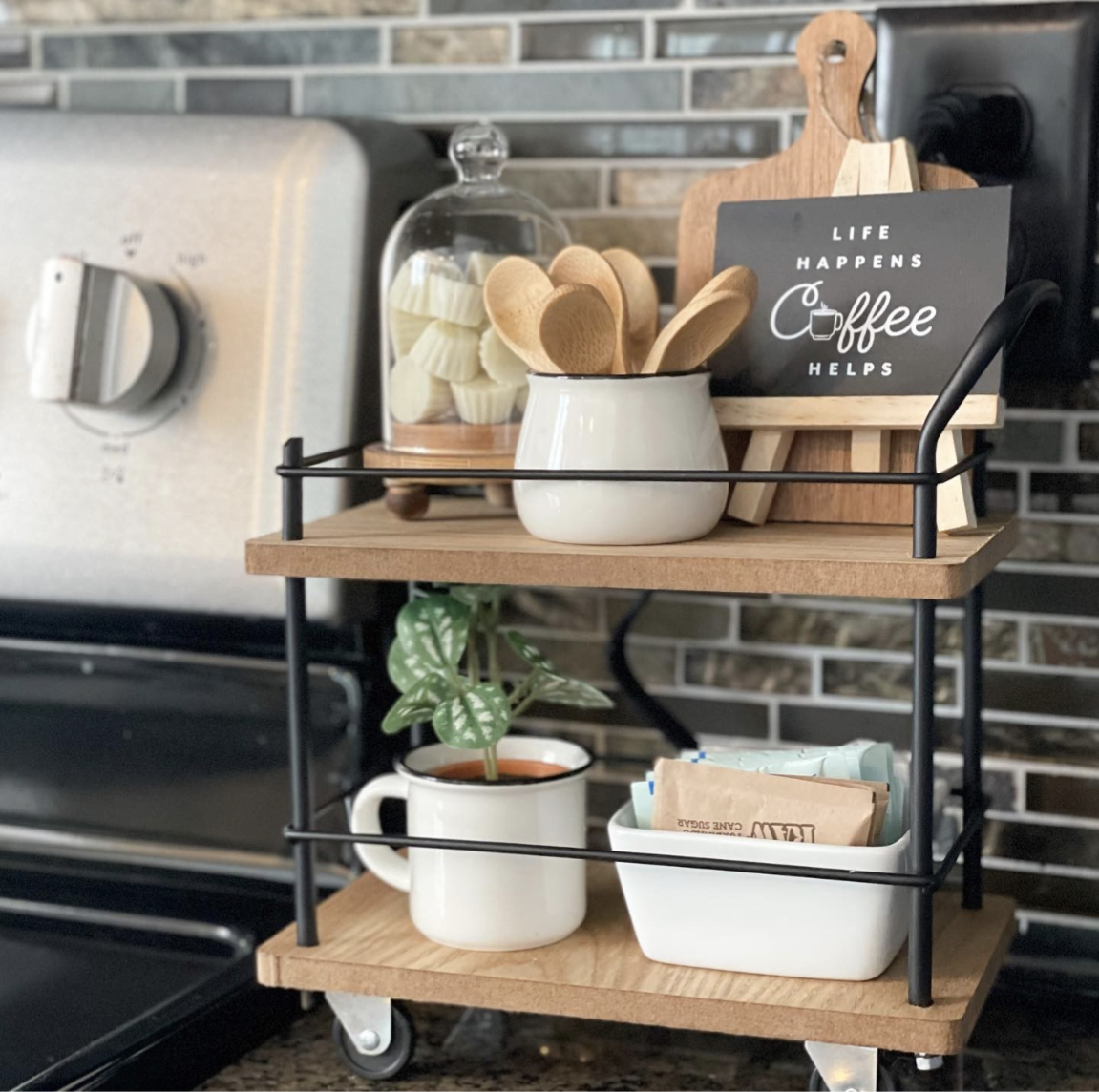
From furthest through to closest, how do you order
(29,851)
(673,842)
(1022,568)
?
(29,851)
(1022,568)
(673,842)

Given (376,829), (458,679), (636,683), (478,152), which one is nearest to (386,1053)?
(376,829)

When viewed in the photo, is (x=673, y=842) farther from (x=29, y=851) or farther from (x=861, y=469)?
(x=29, y=851)

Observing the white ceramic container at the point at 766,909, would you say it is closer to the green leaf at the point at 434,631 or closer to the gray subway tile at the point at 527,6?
the green leaf at the point at 434,631

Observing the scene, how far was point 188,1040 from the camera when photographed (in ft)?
3.13

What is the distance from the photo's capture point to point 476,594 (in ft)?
3.31

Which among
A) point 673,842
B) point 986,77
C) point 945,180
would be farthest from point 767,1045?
point 986,77

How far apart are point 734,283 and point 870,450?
14 cm

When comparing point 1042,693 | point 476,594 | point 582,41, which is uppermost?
point 582,41

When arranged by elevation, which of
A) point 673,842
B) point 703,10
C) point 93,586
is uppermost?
point 703,10

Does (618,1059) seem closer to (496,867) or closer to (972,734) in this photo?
(496,867)

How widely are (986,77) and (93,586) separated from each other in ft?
2.53

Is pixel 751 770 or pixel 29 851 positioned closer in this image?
pixel 751 770

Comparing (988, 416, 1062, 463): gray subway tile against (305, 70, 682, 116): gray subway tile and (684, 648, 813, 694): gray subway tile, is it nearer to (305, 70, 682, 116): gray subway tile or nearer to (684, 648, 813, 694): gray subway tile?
(684, 648, 813, 694): gray subway tile

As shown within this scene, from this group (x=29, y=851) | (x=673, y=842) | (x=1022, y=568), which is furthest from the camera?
(x=29, y=851)
